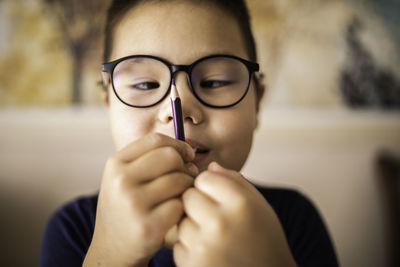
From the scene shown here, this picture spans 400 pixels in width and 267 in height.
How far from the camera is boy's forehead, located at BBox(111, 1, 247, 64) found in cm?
50

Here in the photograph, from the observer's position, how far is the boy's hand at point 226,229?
0.29m

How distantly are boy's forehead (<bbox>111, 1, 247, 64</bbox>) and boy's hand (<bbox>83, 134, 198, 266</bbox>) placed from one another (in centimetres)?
21

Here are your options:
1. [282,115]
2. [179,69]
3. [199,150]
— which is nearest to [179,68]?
[179,69]

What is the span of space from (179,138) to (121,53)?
0.26m

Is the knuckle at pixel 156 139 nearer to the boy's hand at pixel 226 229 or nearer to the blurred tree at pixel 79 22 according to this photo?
the boy's hand at pixel 226 229

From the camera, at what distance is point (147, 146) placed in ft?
1.14

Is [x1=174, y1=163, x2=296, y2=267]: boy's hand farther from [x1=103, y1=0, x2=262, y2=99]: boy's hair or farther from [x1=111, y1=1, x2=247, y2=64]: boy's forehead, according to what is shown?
[x1=103, y1=0, x2=262, y2=99]: boy's hair

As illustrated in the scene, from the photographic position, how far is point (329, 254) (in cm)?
66

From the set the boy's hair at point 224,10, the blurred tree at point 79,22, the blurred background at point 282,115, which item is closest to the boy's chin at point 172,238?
the boy's hair at point 224,10

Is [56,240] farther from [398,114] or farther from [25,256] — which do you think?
[398,114]

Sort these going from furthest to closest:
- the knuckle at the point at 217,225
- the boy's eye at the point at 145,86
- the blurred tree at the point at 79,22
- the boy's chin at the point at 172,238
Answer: the blurred tree at the point at 79,22, the boy's eye at the point at 145,86, the boy's chin at the point at 172,238, the knuckle at the point at 217,225

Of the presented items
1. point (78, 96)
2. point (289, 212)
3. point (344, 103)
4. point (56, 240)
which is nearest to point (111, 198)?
point (56, 240)

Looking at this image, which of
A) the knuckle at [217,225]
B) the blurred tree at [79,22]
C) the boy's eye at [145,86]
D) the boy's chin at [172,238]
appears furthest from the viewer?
the blurred tree at [79,22]

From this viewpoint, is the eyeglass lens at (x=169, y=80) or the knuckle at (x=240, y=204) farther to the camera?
the eyeglass lens at (x=169, y=80)
